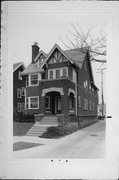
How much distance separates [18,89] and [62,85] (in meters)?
0.75

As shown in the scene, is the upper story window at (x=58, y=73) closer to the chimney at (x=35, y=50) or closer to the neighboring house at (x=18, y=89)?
the chimney at (x=35, y=50)

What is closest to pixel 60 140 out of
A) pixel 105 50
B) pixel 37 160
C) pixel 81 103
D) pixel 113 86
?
pixel 37 160

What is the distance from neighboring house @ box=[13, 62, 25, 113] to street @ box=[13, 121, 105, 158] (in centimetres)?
53

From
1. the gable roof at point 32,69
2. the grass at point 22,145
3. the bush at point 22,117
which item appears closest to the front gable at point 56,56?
the gable roof at point 32,69

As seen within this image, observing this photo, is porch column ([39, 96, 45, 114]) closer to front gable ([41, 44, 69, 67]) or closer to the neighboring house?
the neighboring house

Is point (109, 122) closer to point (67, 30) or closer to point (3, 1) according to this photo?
point (67, 30)

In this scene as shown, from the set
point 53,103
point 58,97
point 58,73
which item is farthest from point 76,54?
point 53,103

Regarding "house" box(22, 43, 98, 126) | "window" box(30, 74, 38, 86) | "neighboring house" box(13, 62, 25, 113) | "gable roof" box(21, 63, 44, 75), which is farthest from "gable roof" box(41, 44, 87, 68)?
"neighboring house" box(13, 62, 25, 113)

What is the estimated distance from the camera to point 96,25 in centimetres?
351

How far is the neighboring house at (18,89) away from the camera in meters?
3.49

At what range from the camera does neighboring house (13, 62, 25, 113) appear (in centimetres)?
349

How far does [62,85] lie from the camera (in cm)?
365

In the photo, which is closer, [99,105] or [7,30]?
[7,30]

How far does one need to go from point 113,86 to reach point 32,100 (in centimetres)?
139
